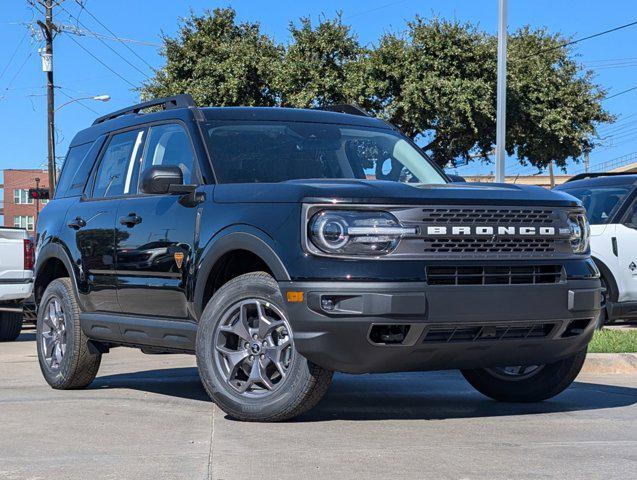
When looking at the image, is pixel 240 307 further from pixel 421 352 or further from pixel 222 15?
pixel 222 15

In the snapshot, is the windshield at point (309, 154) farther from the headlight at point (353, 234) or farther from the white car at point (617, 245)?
the white car at point (617, 245)

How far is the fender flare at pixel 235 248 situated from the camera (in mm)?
5898

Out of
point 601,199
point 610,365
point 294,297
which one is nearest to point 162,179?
point 294,297

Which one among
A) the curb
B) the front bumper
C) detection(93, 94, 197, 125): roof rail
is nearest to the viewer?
the front bumper

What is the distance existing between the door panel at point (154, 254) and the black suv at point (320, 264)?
1cm

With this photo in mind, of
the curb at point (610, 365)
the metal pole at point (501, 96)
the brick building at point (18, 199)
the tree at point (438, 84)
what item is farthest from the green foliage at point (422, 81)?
the brick building at point (18, 199)

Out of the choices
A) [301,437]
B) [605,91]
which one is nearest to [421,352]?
[301,437]

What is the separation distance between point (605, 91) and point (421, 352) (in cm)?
3309

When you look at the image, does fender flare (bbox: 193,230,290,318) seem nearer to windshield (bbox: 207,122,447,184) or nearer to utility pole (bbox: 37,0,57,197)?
windshield (bbox: 207,122,447,184)

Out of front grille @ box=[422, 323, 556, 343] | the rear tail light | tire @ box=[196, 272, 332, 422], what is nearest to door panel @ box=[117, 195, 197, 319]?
tire @ box=[196, 272, 332, 422]

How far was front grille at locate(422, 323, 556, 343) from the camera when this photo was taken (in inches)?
228

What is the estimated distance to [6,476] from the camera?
16.0 ft

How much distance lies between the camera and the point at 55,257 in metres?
8.51

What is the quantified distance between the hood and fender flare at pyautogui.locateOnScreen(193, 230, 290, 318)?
0.70 feet
